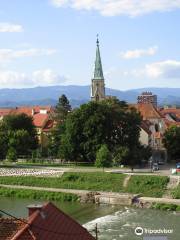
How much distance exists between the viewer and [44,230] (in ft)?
53.9

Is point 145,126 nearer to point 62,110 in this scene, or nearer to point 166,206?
point 62,110

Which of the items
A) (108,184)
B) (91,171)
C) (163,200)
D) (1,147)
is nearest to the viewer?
(163,200)

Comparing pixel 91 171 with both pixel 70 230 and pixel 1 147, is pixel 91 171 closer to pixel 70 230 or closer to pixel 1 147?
pixel 1 147

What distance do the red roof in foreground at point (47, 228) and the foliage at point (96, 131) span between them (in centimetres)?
4091

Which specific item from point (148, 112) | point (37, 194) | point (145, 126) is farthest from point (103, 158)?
point (148, 112)

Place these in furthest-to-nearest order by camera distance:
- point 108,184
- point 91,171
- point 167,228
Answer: point 91,171 < point 108,184 < point 167,228

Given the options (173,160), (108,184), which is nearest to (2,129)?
(173,160)

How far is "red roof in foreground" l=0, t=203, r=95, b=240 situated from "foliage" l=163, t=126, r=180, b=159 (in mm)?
51434

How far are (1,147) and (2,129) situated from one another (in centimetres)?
829

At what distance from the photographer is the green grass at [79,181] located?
49.3 metres

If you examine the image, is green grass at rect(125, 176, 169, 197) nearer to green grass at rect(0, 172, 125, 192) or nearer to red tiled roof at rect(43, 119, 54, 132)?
green grass at rect(0, 172, 125, 192)

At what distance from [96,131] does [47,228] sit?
1697 inches

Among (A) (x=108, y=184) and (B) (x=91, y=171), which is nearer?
(A) (x=108, y=184)

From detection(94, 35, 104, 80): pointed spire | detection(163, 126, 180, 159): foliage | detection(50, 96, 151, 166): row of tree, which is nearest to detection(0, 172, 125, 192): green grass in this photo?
detection(50, 96, 151, 166): row of tree
